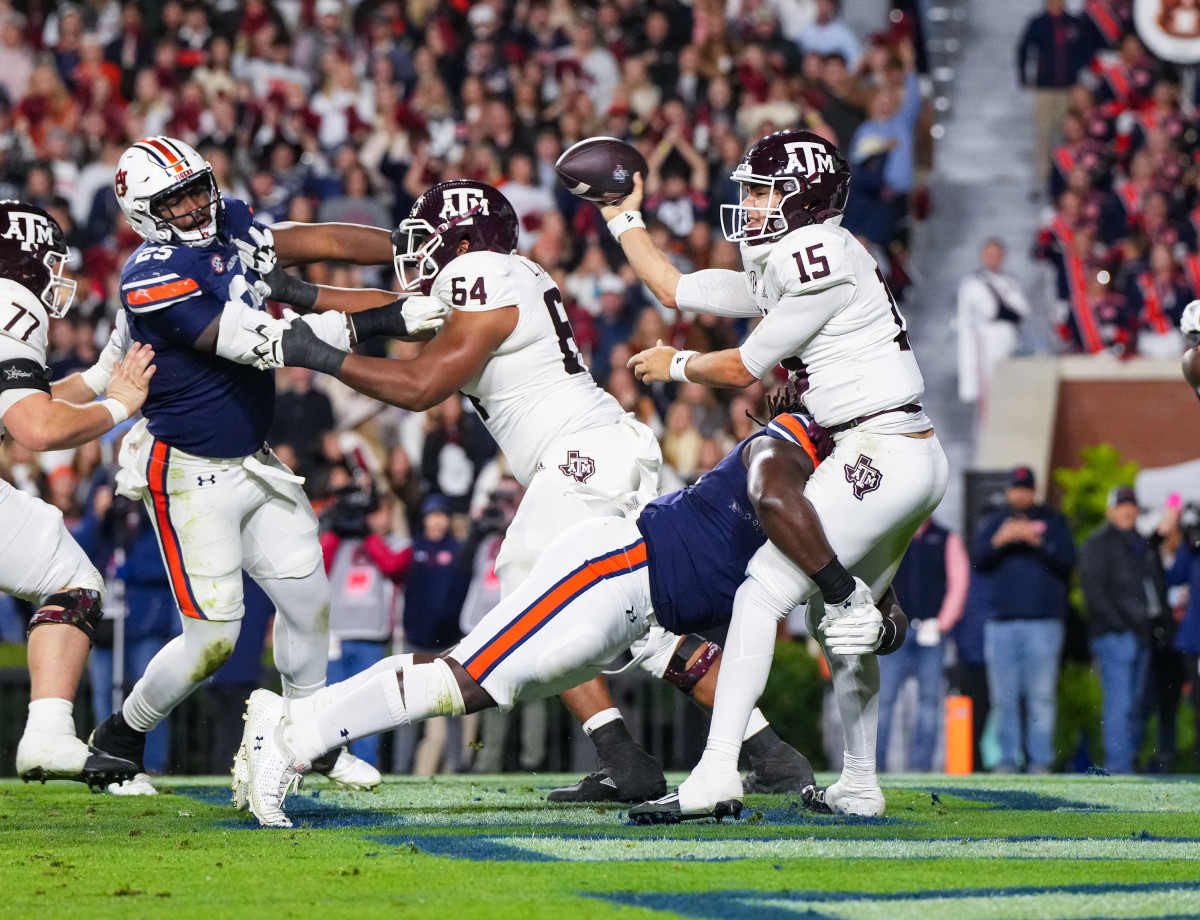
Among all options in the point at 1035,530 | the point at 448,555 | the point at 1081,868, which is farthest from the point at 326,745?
the point at 1035,530

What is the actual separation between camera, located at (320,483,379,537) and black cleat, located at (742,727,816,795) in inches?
165

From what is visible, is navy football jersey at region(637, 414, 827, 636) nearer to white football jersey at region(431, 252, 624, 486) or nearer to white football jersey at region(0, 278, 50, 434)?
white football jersey at region(431, 252, 624, 486)

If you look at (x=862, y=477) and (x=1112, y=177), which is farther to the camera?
(x=1112, y=177)

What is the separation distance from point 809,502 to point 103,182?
10.2 meters

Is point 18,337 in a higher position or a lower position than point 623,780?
higher

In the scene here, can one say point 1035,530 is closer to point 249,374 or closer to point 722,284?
point 722,284

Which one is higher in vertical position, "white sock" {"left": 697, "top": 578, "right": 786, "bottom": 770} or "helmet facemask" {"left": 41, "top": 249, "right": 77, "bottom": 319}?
"helmet facemask" {"left": 41, "top": 249, "right": 77, "bottom": 319}

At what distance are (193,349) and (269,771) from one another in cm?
174

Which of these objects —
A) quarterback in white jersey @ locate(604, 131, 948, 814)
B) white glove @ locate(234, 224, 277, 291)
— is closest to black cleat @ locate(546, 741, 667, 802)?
quarterback in white jersey @ locate(604, 131, 948, 814)

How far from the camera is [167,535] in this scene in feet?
20.4

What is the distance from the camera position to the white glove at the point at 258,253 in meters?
6.27

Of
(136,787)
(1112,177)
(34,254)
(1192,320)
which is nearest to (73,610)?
(136,787)

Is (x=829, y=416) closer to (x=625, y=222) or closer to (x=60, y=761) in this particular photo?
(x=625, y=222)

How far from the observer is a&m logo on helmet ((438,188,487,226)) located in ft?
20.0
